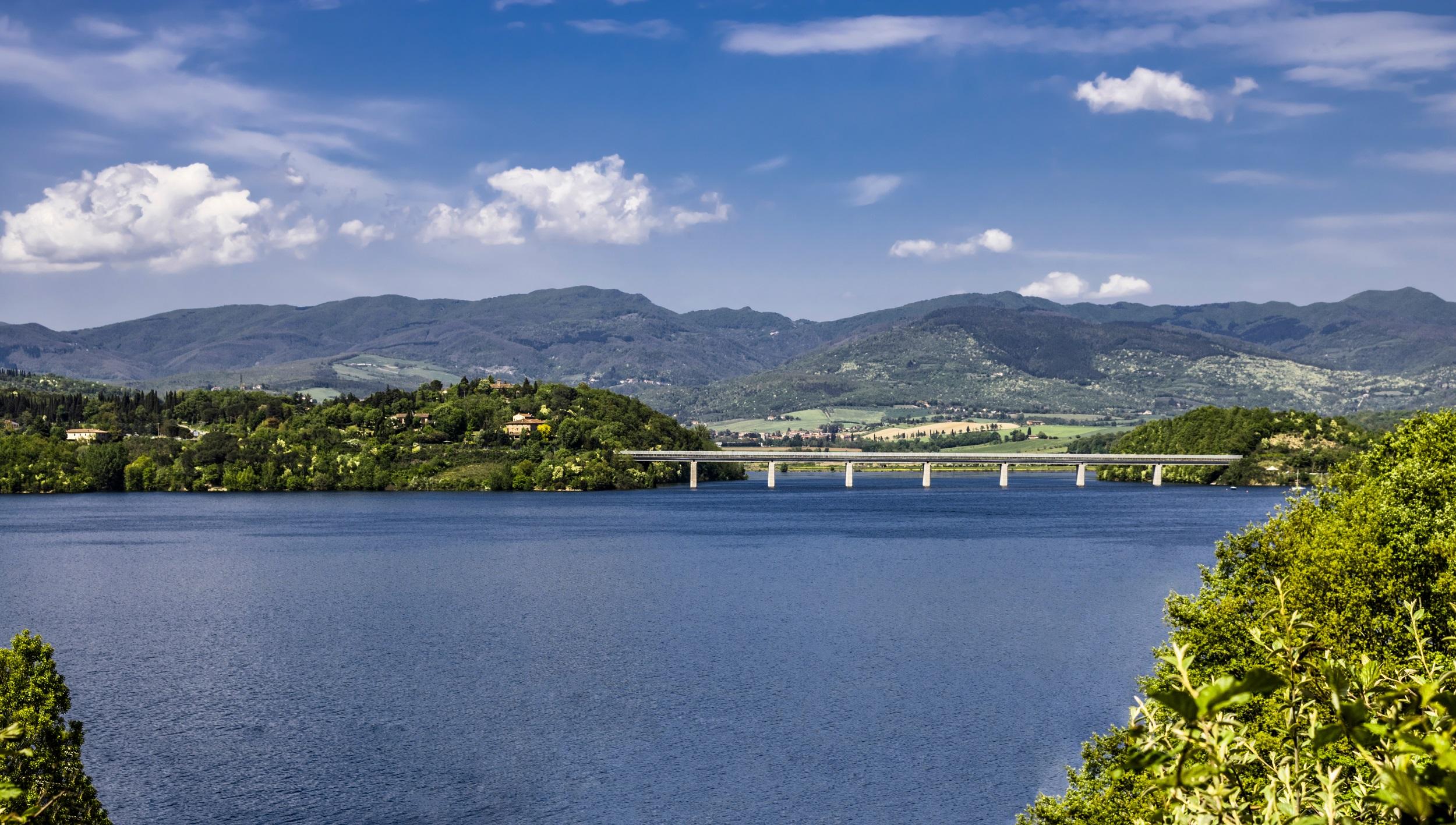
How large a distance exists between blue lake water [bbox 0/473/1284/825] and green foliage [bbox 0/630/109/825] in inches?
482

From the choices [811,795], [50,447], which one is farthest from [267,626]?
[50,447]

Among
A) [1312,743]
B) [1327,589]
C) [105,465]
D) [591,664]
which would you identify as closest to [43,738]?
[1312,743]

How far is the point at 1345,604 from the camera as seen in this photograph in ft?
105

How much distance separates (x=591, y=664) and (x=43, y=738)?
34.5m

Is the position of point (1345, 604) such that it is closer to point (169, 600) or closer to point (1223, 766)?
point (1223, 766)

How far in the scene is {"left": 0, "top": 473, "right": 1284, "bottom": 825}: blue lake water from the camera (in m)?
39.4

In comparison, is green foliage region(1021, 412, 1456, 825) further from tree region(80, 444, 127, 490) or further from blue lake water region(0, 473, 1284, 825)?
tree region(80, 444, 127, 490)

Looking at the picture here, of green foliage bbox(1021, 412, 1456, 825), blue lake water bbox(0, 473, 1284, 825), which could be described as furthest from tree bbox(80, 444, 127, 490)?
green foliage bbox(1021, 412, 1456, 825)

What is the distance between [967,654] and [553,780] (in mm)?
25777

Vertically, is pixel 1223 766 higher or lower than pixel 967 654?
higher

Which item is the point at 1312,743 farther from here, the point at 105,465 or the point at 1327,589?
the point at 105,465

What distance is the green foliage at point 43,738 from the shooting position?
941 inches

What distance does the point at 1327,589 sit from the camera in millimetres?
32281

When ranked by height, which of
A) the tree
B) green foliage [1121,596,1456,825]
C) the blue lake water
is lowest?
the blue lake water
